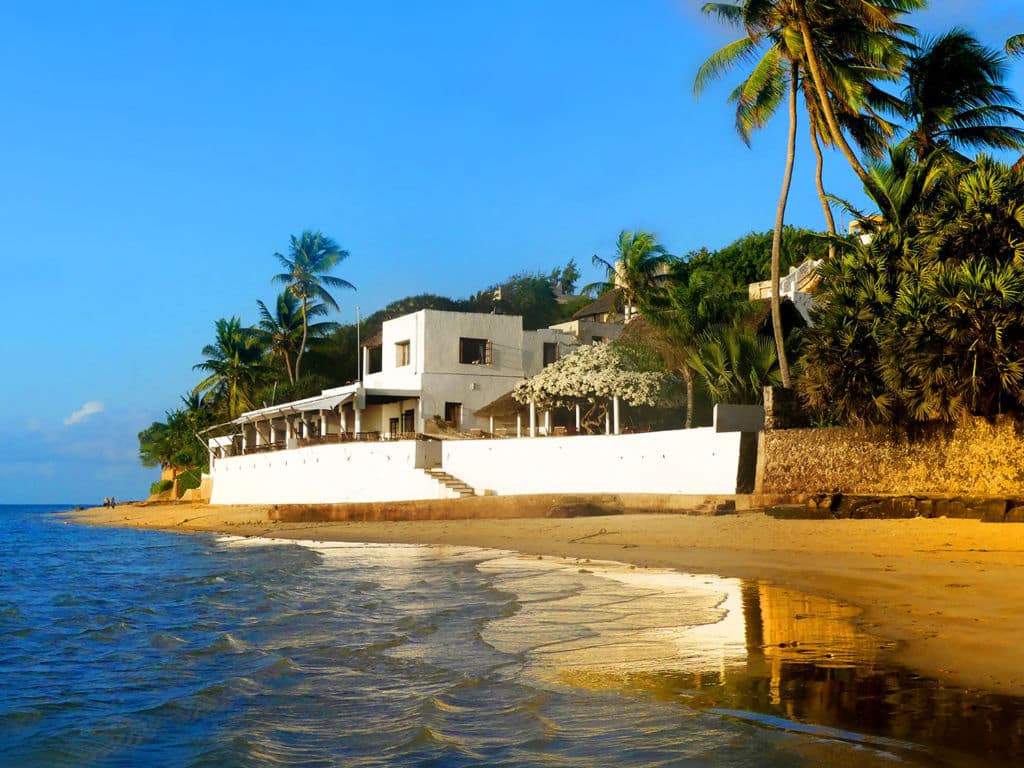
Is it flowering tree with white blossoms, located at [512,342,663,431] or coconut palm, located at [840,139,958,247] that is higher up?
coconut palm, located at [840,139,958,247]

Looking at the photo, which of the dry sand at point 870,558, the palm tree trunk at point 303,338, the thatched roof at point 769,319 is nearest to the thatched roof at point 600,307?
the palm tree trunk at point 303,338

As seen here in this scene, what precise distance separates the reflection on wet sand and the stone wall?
7.23m

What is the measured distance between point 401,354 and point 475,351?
360 cm

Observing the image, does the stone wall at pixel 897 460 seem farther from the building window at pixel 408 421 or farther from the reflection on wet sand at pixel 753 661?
the building window at pixel 408 421

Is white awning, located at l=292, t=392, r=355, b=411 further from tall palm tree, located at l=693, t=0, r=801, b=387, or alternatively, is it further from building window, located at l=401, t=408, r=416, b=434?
tall palm tree, located at l=693, t=0, r=801, b=387

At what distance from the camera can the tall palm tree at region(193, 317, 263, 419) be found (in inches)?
2463

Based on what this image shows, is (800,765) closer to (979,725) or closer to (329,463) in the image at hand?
(979,725)

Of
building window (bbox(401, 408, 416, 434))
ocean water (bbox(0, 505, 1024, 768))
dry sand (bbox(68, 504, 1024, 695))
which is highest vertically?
building window (bbox(401, 408, 416, 434))

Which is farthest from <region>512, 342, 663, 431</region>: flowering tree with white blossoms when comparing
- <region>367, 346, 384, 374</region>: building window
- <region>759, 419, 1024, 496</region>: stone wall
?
<region>367, 346, 384, 374</region>: building window

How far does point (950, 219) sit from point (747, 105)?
11811 mm

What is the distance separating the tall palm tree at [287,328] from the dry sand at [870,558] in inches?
1367

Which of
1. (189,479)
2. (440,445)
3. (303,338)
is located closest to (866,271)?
(440,445)

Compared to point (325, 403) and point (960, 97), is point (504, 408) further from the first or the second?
point (960, 97)

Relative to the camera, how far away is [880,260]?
20.8 meters
